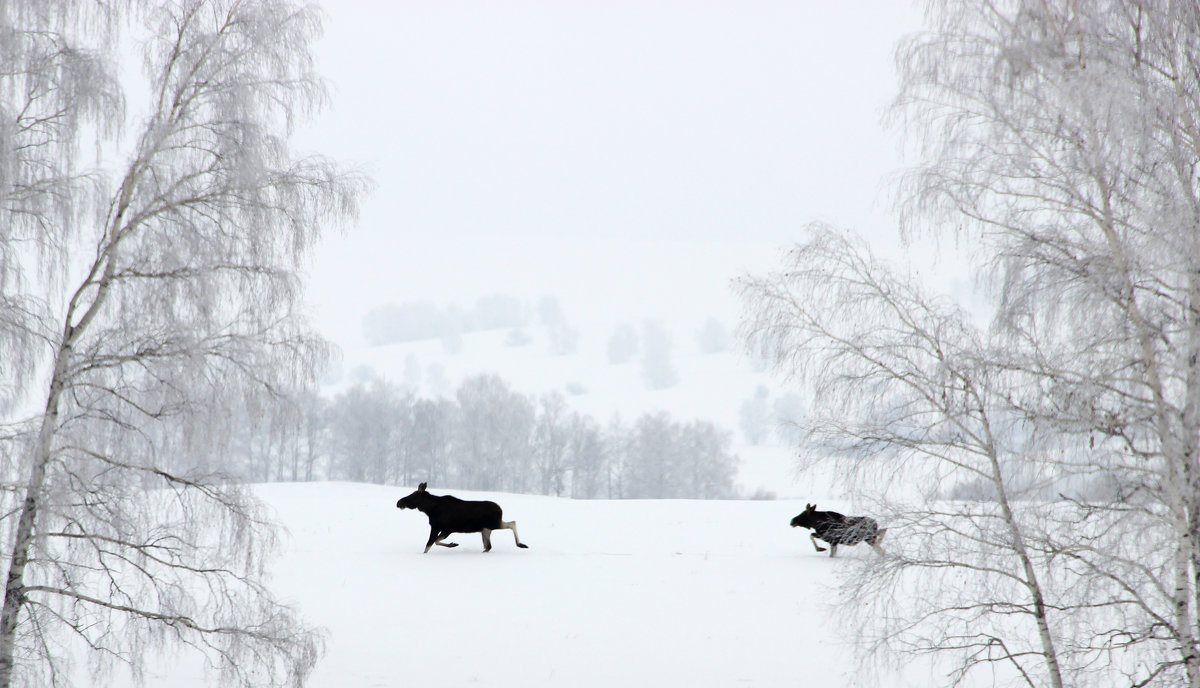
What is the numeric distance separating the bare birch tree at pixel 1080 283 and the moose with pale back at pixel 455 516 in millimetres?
10090

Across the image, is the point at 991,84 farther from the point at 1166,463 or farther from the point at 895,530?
the point at 895,530

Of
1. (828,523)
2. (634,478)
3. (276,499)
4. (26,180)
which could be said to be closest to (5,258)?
(26,180)

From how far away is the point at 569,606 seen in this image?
501 inches

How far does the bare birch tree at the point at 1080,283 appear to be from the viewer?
20.9 feet

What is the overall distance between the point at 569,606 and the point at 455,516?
4.57 m

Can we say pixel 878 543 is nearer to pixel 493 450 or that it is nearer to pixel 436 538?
pixel 436 538

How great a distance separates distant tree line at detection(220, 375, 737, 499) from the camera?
198 feet

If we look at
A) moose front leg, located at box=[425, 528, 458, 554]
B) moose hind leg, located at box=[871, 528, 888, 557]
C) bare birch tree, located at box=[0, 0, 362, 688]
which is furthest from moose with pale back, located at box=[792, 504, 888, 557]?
moose front leg, located at box=[425, 528, 458, 554]

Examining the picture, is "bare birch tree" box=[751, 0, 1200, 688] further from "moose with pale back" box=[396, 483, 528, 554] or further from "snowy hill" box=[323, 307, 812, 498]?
"snowy hill" box=[323, 307, 812, 498]

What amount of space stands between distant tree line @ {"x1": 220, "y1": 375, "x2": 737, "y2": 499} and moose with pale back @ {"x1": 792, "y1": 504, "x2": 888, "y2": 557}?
45.4 m

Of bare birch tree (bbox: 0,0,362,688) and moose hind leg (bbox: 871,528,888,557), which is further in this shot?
moose hind leg (bbox: 871,528,888,557)

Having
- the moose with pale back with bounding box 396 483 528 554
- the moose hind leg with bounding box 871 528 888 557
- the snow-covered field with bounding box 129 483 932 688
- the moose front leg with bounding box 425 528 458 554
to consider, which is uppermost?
the moose hind leg with bounding box 871 528 888 557

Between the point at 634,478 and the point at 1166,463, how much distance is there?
5962cm

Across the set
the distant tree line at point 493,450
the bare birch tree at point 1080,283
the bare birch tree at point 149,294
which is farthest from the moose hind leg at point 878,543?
the distant tree line at point 493,450
